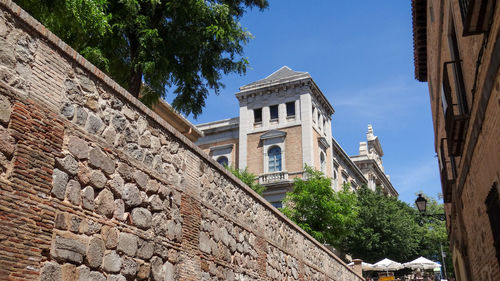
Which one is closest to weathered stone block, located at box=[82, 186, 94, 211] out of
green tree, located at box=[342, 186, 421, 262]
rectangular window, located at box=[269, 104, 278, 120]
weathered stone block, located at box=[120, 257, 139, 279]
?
weathered stone block, located at box=[120, 257, 139, 279]

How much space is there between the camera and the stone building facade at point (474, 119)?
226 inches

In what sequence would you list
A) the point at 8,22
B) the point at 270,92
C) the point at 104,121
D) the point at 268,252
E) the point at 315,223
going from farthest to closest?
the point at 270,92
the point at 315,223
the point at 268,252
the point at 104,121
the point at 8,22

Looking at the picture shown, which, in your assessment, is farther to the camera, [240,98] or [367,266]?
[240,98]

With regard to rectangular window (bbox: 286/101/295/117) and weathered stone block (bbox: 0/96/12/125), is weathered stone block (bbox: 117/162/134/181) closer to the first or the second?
weathered stone block (bbox: 0/96/12/125)

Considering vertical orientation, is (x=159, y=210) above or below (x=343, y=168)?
below

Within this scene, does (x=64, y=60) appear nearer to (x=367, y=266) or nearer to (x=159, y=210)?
(x=159, y=210)

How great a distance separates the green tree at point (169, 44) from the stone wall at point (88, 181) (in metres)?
6.20

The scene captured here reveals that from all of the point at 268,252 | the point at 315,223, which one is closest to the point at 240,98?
the point at 315,223

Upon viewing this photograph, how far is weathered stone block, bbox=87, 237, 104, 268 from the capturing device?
5309 mm

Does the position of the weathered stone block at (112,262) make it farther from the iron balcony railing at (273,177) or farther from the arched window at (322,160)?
the arched window at (322,160)

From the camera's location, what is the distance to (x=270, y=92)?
129 feet

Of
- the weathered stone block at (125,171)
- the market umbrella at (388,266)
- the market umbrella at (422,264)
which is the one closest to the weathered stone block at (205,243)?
the weathered stone block at (125,171)

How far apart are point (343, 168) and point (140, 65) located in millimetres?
33931

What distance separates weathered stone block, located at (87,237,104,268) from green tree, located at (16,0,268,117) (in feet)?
25.5
